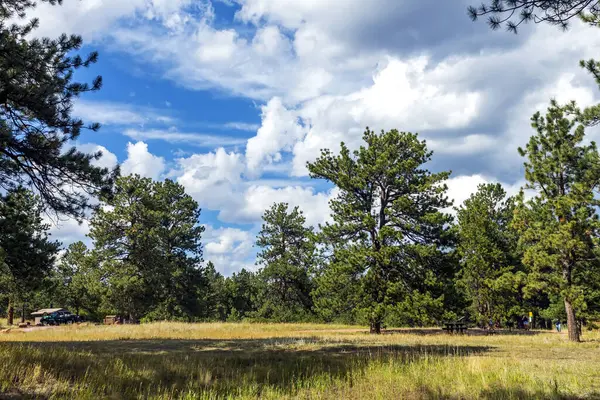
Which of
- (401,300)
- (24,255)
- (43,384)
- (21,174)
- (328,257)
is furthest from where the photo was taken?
(328,257)

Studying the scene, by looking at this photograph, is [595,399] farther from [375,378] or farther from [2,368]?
[2,368]

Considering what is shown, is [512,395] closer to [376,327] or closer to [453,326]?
[376,327]

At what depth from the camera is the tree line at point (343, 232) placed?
11.2m

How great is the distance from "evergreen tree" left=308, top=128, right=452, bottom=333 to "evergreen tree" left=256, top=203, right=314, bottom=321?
21859mm

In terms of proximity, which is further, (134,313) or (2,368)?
(134,313)

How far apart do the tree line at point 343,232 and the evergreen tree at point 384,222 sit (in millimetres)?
95

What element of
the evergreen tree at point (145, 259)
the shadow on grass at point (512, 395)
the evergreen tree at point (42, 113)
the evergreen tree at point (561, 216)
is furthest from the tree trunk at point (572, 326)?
the evergreen tree at point (145, 259)

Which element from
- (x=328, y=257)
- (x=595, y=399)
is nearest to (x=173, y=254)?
(x=328, y=257)

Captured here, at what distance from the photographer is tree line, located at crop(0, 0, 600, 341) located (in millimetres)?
11219

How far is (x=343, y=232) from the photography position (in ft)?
96.2

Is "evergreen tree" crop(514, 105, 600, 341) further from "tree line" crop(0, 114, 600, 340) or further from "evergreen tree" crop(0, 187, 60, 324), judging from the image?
"evergreen tree" crop(0, 187, 60, 324)

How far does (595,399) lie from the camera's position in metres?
7.93

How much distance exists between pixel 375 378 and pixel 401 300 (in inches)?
728

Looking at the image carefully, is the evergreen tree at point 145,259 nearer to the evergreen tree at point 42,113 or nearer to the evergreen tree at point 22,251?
the evergreen tree at point 22,251
